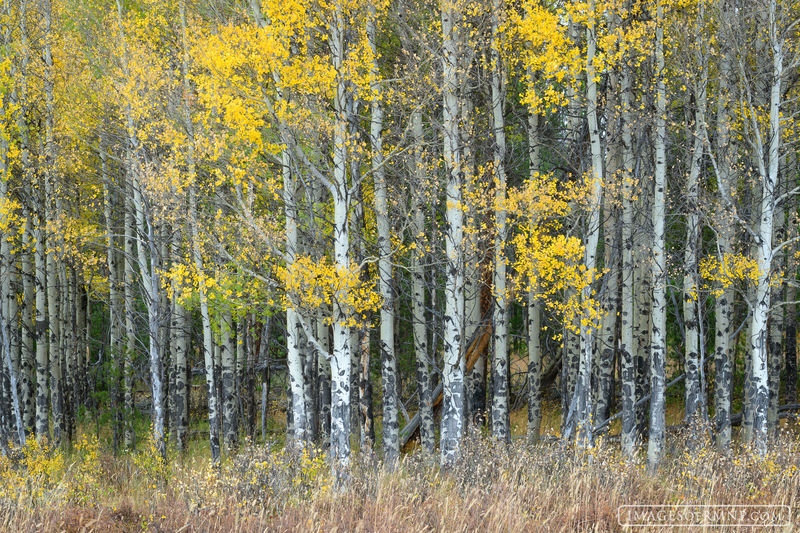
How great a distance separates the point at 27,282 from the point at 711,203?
13480mm

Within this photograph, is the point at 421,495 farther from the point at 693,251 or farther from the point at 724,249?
the point at 724,249

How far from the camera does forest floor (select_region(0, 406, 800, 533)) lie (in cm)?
642

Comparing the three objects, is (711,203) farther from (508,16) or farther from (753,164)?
(508,16)

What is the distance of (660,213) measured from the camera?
443 inches

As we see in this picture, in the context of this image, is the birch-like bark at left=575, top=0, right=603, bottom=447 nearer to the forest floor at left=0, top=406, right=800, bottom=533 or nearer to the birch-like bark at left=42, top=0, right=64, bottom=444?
the forest floor at left=0, top=406, right=800, bottom=533

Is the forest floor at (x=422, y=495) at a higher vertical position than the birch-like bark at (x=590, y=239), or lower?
lower

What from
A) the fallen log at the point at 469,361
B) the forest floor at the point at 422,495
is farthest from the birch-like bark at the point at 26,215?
the fallen log at the point at 469,361

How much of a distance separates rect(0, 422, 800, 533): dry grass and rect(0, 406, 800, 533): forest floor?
0.7 inches

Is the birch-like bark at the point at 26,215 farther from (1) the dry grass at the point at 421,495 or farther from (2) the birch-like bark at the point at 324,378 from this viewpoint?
(1) the dry grass at the point at 421,495

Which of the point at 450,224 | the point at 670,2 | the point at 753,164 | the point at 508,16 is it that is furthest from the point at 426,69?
the point at 753,164

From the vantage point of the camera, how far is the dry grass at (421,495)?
641 cm

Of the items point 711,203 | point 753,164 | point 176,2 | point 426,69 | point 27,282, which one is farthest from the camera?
point 27,282

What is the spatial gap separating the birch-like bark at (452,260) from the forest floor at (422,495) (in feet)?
2.30

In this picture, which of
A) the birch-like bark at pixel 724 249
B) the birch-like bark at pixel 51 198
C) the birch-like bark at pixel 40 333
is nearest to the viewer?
the birch-like bark at pixel 724 249
